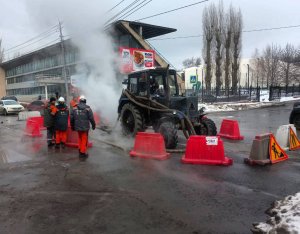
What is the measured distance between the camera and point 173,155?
8.99m

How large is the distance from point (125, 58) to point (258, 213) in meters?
21.0

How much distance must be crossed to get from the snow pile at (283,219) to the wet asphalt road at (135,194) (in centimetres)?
16

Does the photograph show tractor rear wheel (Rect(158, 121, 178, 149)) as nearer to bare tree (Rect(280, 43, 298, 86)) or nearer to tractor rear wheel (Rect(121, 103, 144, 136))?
tractor rear wheel (Rect(121, 103, 144, 136))

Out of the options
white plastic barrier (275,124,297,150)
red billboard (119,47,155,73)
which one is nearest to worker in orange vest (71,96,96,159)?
white plastic barrier (275,124,297,150)

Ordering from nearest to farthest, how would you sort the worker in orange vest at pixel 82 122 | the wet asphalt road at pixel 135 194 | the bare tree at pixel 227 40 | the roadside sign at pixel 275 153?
the wet asphalt road at pixel 135 194, the roadside sign at pixel 275 153, the worker in orange vest at pixel 82 122, the bare tree at pixel 227 40

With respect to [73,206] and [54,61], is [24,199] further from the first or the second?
[54,61]

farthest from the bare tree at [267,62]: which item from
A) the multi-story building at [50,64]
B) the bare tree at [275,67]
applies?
the multi-story building at [50,64]

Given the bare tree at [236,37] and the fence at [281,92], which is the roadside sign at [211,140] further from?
the bare tree at [236,37]

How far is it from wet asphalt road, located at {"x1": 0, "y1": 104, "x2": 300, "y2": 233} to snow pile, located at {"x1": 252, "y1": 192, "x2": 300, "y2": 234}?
16 centimetres

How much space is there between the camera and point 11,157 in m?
9.55

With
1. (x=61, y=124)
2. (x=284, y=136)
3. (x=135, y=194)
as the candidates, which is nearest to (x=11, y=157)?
(x=61, y=124)

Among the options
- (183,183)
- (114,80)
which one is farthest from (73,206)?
(114,80)

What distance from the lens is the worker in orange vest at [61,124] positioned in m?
10.5

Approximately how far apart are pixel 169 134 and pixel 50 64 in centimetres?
3889
